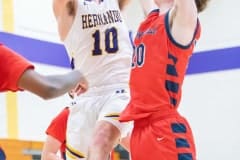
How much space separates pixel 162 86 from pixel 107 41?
82cm

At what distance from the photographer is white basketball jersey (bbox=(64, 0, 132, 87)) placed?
10.6 ft

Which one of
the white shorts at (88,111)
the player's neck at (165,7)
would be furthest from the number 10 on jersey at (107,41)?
the player's neck at (165,7)

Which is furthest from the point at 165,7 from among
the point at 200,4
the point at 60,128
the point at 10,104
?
the point at 10,104

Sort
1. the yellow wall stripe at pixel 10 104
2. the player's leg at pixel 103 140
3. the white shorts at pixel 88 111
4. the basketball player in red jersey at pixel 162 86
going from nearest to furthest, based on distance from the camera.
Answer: the basketball player in red jersey at pixel 162 86
the player's leg at pixel 103 140
the white shorts at pixel 88 111
the yellow wall stripe at pixel 10 104

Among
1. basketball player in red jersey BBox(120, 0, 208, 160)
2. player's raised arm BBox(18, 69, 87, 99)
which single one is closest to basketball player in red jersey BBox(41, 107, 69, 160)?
basketball player in red jersey BBox(120, 0, 208, 160)

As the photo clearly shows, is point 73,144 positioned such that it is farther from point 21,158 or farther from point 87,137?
point 21,158

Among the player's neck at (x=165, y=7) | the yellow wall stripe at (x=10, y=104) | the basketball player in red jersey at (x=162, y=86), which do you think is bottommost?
the yellow wall stripe at (x=10, y=104)

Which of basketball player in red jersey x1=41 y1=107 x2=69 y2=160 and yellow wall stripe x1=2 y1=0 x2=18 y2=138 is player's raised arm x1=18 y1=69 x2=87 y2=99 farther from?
yellow wall stripe x1=2 y1=0 x2=18 y2=138

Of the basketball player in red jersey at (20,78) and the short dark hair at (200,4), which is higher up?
the short dark hair at (200,4)

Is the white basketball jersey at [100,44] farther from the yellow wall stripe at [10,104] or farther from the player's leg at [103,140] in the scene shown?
the yellow wall stripe at [10,104]

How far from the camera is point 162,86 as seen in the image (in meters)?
2.53

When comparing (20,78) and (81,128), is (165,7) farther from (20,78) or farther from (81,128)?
(20,78)

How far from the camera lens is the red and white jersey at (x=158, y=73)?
2.53m

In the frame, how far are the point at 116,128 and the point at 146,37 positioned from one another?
62cm
